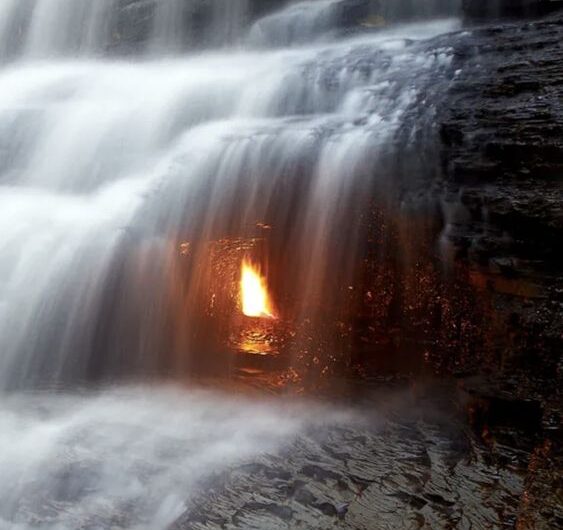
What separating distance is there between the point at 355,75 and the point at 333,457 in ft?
17.6

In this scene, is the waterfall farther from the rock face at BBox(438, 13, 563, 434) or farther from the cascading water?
the rock face at BBox(438, 13, 563, 434)

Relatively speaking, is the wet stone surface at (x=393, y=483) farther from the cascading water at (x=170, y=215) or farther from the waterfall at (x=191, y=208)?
the waterfall at (x=191, y=208)

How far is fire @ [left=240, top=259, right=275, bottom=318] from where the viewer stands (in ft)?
16.9

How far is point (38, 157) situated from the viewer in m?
8.80

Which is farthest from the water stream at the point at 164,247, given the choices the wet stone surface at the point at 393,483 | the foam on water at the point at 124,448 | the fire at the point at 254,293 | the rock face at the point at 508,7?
the rock face at the point at 508,7

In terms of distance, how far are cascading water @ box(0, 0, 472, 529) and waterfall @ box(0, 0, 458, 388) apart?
0.02 metres

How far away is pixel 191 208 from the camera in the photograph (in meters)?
5.69

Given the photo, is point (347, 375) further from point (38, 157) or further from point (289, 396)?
point (38, 157)

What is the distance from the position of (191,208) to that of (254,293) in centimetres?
120

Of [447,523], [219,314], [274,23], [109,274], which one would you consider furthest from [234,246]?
[274,23]

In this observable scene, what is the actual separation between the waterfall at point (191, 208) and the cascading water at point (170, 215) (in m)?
0.02

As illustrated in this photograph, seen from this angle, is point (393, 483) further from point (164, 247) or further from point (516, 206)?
point (164, 247)

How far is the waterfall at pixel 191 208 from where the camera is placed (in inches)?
204

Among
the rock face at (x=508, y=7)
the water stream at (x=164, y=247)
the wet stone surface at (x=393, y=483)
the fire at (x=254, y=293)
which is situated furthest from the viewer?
the rock face at (x=508, y=7)
